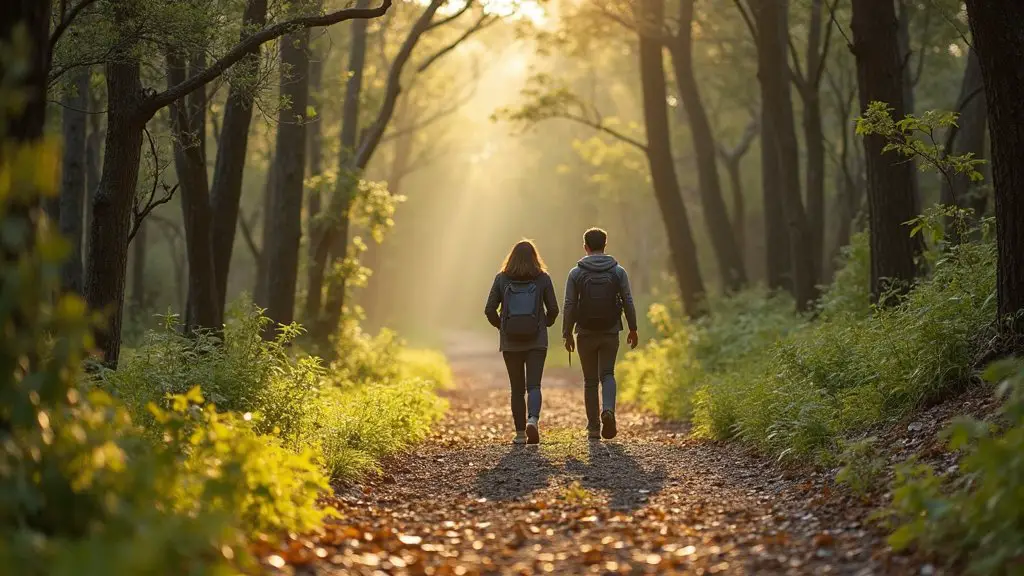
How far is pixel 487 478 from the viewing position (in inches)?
337

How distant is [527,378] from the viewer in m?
10.7

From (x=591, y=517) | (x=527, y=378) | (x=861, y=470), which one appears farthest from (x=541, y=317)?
(x=861, y=470)

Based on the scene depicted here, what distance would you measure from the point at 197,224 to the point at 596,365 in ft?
16.0

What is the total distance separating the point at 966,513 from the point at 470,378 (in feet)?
69.8

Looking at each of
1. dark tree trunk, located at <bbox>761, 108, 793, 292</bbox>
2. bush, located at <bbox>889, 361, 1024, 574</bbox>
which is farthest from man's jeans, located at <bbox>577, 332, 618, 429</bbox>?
dark tree trunk, located at <bbox>761, 108, 793, 292</bbox>

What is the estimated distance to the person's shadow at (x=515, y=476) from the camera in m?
7.82

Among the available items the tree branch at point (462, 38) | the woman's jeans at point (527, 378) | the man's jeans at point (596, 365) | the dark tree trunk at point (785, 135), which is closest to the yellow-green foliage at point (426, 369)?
the tree branch at point (462, 38)

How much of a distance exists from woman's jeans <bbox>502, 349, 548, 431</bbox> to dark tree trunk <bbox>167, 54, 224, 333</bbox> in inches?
140

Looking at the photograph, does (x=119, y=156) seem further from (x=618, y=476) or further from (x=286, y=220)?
(x=286, y=220)

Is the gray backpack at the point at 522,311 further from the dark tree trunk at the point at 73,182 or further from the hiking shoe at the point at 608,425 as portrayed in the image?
the dark tree trunk at the point at 73,182

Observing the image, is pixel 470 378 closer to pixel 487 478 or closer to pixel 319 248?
pixel 319 248

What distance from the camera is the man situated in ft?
34.4

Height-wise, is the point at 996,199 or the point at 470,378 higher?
the point at 996,199

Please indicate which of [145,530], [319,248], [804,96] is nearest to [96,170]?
[319,248]
